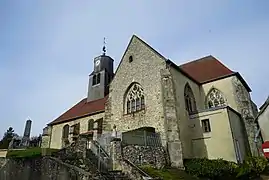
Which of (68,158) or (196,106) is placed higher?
(196,106)

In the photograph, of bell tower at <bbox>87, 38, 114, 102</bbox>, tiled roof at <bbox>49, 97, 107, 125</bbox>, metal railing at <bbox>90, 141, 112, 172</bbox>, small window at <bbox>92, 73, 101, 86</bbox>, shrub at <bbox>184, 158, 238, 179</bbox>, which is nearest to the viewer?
metal railing at <bbox>90, 141, 112, 172</bbox>

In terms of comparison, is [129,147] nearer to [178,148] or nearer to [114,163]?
[114,163]

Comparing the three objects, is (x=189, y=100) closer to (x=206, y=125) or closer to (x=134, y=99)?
(x=206, y=125)

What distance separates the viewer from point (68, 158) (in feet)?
45.9

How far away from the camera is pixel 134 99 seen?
21.6m

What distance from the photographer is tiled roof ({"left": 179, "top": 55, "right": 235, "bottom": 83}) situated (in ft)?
75.8

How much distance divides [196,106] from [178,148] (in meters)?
6.01

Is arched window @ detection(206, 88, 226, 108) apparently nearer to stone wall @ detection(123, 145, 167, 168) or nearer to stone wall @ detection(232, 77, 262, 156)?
stone wall @ detection(232, 77, 262, 156)

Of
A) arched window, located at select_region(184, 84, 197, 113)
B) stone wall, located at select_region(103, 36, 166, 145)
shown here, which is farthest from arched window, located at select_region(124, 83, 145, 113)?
arched window, located at select_region(184, 84, 197, 113)

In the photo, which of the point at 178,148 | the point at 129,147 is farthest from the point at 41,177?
the point at 178,148

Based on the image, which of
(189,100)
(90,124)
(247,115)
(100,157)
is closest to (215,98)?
(189,100)

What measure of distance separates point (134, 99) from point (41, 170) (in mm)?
10087

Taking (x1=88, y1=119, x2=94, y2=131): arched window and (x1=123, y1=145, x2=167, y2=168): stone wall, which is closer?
(x1=123, y1=145, x2=167, y2=168): stone wall

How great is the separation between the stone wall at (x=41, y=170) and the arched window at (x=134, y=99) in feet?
30.4
